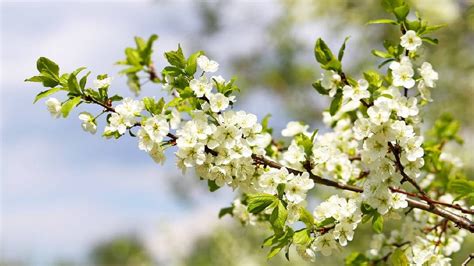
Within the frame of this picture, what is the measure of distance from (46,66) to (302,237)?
2.43ft

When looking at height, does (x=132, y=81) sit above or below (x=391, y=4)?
above

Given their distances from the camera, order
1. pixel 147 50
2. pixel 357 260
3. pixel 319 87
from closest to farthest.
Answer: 1. pixel 319 87
2. pixel 357 260
3. pixel 147 50

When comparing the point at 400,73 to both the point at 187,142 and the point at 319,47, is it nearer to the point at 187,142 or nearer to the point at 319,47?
the point at 319,47

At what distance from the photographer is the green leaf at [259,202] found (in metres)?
1.46

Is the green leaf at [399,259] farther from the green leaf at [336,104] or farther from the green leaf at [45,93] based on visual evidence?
the green leaf at [45,93]

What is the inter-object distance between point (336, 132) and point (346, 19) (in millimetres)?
3713

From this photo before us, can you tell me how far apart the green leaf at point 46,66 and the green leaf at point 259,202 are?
58 centimetres

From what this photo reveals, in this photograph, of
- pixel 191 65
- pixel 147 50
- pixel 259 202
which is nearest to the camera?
pixel 259 202

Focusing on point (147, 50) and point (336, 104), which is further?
point (147, 50)

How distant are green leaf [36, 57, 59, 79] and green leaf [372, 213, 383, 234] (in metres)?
0.86

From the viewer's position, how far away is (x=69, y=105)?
5.02 feet

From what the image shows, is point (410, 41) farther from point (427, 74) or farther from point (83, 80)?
point (83, 80)

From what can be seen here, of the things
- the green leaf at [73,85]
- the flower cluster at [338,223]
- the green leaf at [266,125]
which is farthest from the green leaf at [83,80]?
the flower cluster at [338,223]

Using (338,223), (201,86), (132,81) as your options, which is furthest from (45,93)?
(338,223)
